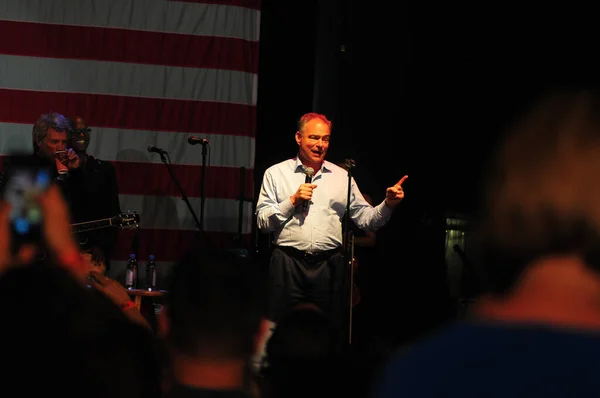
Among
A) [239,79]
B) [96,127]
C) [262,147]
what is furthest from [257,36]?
[96,127]

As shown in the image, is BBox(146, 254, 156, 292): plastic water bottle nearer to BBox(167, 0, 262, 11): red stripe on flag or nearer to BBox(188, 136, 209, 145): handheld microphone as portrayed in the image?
BBox(188, 136, 209, 145): handheld microphone

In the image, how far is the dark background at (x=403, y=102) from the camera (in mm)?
5672

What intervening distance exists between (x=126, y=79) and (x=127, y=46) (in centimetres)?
23

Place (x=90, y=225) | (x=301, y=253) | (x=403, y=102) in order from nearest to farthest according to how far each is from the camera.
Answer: (x=301, y=253), (x=90, y=225), (x=403, y=102)

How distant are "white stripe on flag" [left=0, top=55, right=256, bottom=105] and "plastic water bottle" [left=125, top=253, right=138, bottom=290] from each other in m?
1.12

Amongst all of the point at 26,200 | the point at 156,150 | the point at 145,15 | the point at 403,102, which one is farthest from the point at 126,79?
the point at 26,200

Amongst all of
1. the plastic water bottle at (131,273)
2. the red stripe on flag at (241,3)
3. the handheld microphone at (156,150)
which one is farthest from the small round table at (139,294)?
the red stripe on flag at (241,3)

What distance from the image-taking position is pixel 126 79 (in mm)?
5508

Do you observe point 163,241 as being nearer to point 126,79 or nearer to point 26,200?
point 126,79

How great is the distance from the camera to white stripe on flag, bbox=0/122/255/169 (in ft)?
17.8

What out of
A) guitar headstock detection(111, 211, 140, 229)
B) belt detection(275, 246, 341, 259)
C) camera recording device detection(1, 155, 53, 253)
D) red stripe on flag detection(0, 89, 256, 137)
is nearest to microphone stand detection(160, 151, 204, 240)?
red stripe on flag detection(0, 89, 256, 137)

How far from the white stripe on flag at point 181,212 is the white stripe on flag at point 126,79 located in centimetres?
70

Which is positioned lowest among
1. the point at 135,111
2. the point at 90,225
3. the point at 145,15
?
the point at 90,225

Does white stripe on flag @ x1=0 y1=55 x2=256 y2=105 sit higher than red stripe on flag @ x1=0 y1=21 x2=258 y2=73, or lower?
lower
